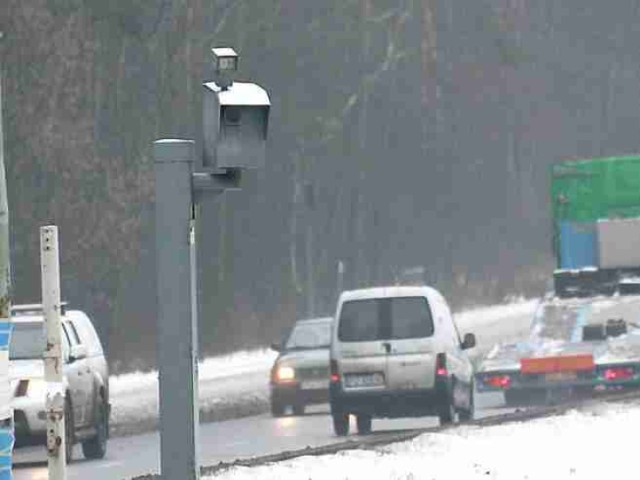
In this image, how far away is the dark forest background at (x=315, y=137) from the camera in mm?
40906

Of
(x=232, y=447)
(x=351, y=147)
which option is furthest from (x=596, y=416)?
(x=351, y=147)

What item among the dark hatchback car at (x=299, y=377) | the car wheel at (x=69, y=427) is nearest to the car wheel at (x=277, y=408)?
the dark hatchback car at (x=299, y=377)

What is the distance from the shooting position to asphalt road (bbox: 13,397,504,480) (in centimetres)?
2392

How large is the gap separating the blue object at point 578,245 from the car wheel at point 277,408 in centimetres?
565

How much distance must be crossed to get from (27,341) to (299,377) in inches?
414

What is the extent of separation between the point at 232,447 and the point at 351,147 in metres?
31.8

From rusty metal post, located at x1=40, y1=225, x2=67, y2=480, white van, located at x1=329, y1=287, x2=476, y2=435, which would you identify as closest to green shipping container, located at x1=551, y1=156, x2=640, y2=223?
white van, located at x1=329, y1=287, x2=476, y2=435

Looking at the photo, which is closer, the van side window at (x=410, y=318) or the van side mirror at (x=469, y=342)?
the van side window at (x=410, y=318)

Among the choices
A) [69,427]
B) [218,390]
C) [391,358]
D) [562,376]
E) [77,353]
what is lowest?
[218,390]

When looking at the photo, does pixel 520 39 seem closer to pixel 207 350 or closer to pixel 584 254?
pixel 207 350

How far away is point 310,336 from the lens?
36.7 m

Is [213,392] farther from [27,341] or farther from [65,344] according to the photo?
[65,344]

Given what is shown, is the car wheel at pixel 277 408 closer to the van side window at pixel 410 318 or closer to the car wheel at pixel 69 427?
the van side window at pixel 410 318

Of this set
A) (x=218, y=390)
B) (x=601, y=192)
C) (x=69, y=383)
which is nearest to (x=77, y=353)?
(x=69, y=383)
